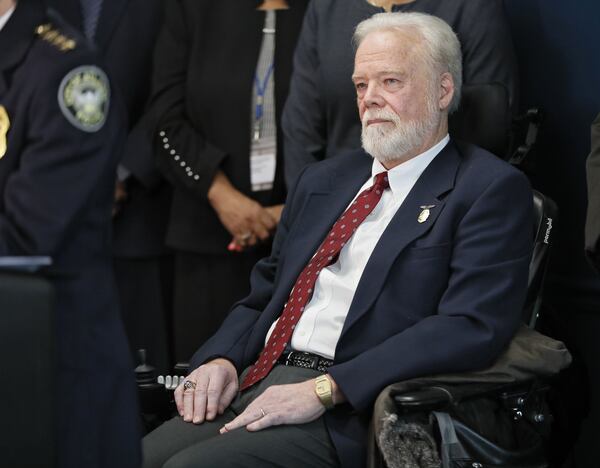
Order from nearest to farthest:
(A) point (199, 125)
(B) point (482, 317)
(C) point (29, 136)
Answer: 1. (C) point (29, 136)
2. (B) point (482, 317)
3. (A) point (199, 125)

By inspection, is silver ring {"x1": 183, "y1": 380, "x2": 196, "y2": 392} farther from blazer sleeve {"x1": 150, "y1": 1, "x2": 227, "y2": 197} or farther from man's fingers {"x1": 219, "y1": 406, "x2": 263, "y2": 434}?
blazer sleeve {"x1": 150, "y1": 1, "x2": 227, "y2": 197}

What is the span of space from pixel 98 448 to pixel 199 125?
215cm

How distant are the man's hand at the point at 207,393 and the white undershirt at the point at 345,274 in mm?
165

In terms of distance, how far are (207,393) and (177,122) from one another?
1269mm

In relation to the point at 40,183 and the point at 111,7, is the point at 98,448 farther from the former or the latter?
the point at 111,7

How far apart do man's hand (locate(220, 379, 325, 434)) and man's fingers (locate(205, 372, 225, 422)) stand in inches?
5.4

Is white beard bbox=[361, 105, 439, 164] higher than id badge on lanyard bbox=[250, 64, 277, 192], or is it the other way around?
white beard bbox=[361, 105, 439, 164]

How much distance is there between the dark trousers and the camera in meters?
2.56

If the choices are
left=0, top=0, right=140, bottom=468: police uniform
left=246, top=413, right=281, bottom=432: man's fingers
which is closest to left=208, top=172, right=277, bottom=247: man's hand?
left=246, top=413, right=281, bottom=432: man's fingers

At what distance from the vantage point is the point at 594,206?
9.33 feet

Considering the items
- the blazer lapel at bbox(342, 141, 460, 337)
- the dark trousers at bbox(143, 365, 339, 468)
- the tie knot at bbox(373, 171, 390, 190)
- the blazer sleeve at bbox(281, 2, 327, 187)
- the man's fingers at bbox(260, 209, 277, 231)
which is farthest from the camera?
the man's fingers at bbox(260, 209, 277, 231)

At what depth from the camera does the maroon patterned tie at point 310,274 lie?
2.85 metres

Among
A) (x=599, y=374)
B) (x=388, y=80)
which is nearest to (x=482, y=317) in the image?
(x=388, y=80)

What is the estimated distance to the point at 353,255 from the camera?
9.40 feet
